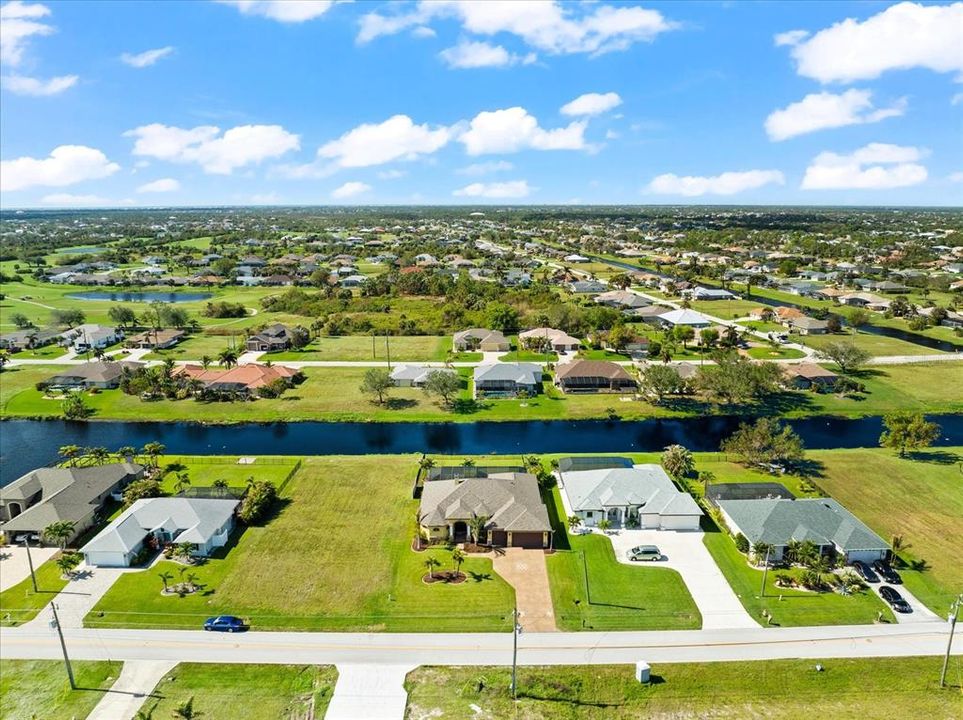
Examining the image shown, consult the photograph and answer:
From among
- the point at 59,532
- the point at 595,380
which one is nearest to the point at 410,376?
the point at 595,380

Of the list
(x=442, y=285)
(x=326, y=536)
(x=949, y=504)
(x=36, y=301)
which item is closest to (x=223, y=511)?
(x=326, y=536)

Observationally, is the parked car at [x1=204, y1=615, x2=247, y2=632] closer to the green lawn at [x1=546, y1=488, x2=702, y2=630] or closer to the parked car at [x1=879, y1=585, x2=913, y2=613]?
the green lawn at [x1=546, y1=488, x2=702, y2=630]

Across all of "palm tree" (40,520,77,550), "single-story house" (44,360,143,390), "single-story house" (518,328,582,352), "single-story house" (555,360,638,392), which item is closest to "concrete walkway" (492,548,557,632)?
"palm tree" (40,520,77,550)

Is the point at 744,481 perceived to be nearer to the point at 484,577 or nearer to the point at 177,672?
the point at 484,577

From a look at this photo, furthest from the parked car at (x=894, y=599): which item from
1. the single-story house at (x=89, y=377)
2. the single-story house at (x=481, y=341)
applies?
the single-story house at (x=89, y=377)

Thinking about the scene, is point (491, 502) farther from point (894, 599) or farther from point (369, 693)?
point (894, 599)

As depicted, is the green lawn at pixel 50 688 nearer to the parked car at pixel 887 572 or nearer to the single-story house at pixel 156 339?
the parked car at pixel 887 572

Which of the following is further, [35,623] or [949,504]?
[949,504]
